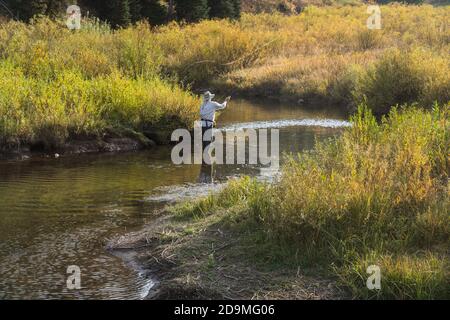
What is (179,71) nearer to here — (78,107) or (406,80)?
(406,80)

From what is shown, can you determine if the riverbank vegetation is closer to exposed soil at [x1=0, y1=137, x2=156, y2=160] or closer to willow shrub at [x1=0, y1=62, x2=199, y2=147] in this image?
Result: willow shrub at [x1=0, y1=62, x2=199, y2=147]

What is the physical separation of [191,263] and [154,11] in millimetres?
40193

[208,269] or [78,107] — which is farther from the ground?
[78,107]

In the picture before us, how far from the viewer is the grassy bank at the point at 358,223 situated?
6910 mm

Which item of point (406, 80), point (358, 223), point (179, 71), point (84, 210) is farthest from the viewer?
point (179, 71)

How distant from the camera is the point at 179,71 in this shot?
32531 millimetres

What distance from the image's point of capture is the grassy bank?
22.7 feet

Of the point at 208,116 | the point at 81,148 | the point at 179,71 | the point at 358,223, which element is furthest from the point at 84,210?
the point at 179,71

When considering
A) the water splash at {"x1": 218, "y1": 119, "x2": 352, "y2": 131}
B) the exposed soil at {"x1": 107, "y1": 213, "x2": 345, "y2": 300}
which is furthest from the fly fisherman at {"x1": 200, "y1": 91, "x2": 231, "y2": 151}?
the exposed soil at {"x1": 107, "y1": 213, "x2": 345, "y2": 300}

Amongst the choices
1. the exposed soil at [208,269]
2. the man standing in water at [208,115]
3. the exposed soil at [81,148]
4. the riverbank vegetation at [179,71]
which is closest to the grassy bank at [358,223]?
the exposed soil at [208,269]

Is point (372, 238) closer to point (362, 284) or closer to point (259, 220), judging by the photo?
point (362, 284)

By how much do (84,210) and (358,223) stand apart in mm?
5525

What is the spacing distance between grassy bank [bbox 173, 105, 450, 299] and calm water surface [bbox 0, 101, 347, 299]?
1.66 m

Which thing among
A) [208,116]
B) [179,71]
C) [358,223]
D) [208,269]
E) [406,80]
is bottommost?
[208,269]
